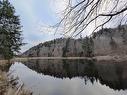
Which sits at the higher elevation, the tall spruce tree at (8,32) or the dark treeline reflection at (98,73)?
the tall spruce tree at (8,32)

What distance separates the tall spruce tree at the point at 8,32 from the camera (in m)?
37.2

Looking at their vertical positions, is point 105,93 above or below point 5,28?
below

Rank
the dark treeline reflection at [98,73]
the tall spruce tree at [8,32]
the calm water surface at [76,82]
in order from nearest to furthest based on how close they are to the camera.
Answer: the calm water surface at [76,82] < the dark treeline reflection at [98,73] < the tall spruce tree at [8,32]

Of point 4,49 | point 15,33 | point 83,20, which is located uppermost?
point 15,33

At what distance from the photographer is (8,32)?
40.2 m

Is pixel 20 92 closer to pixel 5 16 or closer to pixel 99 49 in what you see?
pixel 5 16

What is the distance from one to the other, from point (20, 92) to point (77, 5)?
31.3 feet

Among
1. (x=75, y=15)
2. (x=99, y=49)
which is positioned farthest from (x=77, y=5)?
(x=99, y=49)

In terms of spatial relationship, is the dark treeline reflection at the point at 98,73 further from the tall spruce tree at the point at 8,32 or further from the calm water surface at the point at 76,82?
the tall spruce tree at the point at 8,32

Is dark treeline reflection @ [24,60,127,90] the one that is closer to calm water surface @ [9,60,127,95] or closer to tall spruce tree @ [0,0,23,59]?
calm water surface @ [9,60,127,95]

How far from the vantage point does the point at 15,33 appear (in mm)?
41438

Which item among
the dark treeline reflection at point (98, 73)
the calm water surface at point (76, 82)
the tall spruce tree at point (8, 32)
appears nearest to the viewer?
the calm water surface at point (76, 82)

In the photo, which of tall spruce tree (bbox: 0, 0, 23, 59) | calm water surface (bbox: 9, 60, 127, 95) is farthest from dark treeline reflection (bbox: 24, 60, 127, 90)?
tall spruce tree (bbox: 0, 0, 23, 59)

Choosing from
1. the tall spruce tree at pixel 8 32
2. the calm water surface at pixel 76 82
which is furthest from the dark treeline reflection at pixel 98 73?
the tall spruce tree at pixel 8 32
